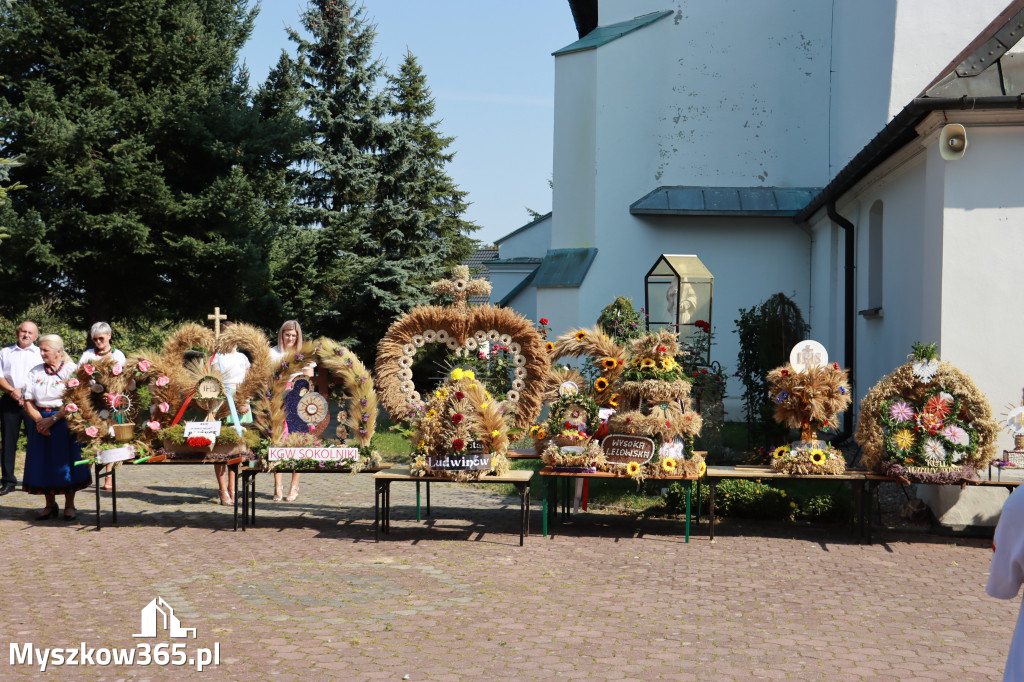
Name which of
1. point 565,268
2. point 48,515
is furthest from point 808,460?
point 565,268

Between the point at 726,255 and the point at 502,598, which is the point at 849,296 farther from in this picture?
the point at 502,598

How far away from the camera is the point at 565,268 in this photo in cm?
1914

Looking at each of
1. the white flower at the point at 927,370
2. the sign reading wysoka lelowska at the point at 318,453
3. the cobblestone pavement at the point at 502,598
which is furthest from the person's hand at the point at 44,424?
the white flower at the point at 927,370

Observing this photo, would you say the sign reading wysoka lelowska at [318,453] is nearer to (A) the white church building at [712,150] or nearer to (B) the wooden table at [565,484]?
(B) the wooden table at [565,484]

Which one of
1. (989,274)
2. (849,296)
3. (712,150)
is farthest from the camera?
(712,150)

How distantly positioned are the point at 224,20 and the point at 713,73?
10.6m

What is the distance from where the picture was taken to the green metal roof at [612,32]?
63.5ft

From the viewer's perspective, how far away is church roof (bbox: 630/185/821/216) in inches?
742

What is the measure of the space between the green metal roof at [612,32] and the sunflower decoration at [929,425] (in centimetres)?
1228

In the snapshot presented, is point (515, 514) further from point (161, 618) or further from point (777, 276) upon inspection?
point (777, 276)

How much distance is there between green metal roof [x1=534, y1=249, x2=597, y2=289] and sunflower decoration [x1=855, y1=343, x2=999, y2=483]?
10169mm

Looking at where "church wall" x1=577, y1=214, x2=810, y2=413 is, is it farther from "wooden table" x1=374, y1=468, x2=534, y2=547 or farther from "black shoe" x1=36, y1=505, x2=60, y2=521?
"black shoe" x1=36, y1=505, x2=60, y2=521

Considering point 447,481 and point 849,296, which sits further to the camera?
point 849,296

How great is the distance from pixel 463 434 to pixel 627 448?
5.09ft
